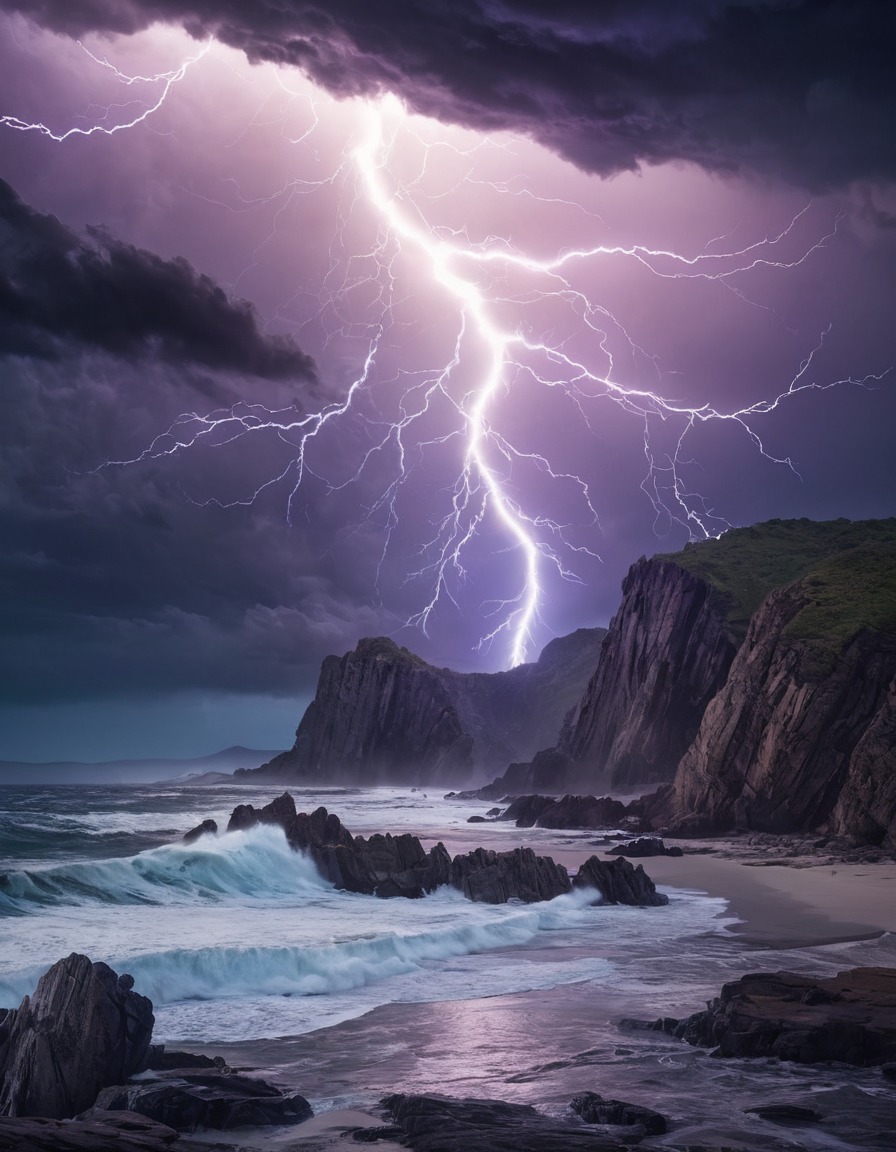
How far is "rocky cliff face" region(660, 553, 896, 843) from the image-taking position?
36094mm

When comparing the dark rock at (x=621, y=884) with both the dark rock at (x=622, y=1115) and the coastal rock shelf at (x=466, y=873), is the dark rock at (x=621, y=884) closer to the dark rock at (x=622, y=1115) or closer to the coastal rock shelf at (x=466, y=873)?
the coastal rock shelf at (x=466, y=873)

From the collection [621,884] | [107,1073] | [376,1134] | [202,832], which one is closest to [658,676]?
[202,832]

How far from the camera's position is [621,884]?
78.4 feet

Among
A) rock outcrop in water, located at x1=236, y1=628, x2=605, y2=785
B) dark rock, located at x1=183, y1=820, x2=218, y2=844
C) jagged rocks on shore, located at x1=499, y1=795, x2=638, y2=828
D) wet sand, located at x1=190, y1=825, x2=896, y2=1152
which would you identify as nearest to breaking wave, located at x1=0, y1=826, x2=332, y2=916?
dark rock, located at x1=183, y1=820, x2=218, y2=844

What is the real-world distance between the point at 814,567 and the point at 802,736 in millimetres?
16822

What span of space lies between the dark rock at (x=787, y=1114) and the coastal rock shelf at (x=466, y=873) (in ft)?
Answer: 51.6

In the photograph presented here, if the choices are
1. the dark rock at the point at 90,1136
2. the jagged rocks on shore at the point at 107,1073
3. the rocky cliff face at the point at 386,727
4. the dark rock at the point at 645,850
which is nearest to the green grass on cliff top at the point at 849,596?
the dark rock at the point at 645,850

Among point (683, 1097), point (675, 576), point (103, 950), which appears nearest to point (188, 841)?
point (103, 950)

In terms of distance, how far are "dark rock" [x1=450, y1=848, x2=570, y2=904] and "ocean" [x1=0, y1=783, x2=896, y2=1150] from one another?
0.71 metres

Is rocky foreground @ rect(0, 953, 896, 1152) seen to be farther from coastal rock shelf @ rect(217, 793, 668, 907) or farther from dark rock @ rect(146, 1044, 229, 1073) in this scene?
coastal rock shelf @ rect(217, 793, 668, 907)

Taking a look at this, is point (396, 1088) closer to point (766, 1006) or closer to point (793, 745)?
point (766, 1006)

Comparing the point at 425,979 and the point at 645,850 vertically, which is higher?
the point at 425,979

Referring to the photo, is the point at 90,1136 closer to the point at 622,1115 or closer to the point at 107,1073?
the point at 107,1073

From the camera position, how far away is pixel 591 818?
5162cm
